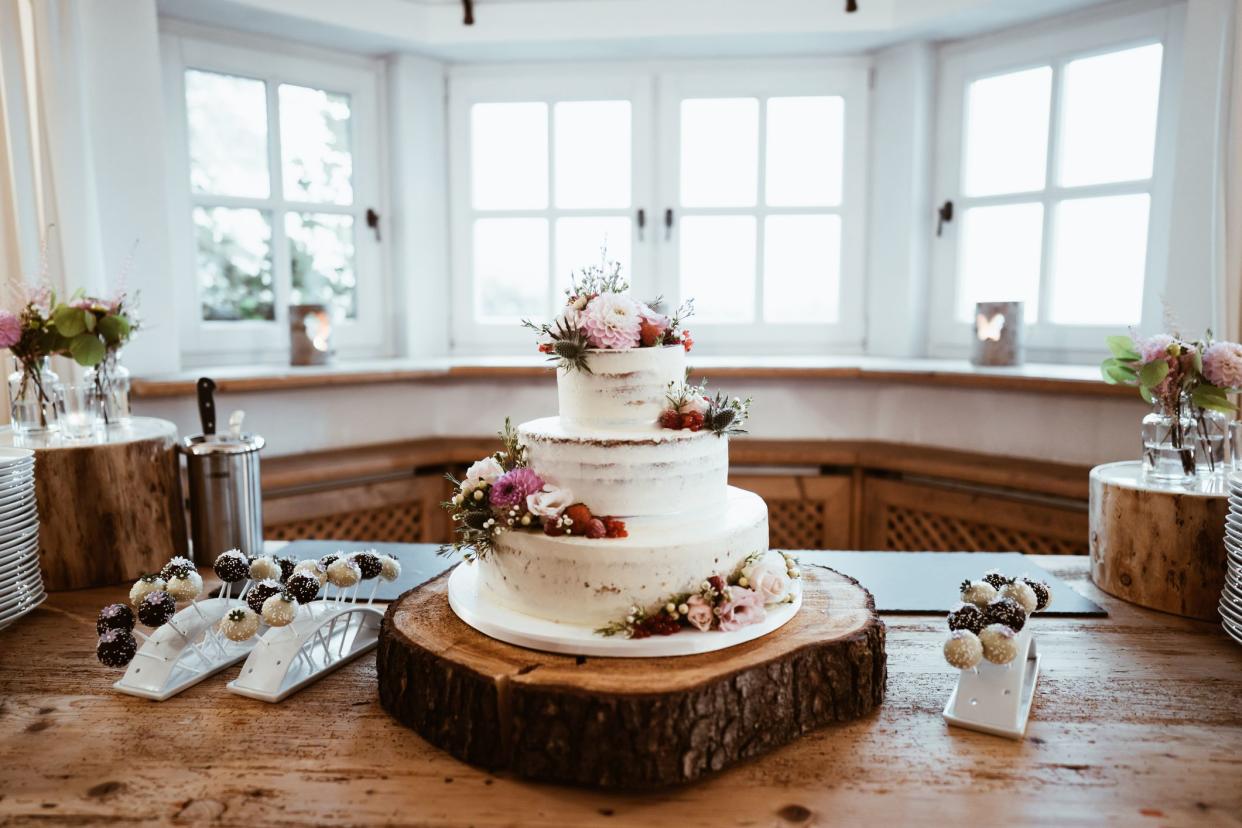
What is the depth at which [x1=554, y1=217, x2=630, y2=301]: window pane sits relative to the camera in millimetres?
3078

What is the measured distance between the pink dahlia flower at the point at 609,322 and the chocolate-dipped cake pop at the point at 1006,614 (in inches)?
25.6

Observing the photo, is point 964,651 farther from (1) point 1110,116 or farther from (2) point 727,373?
(1) point 1110,116

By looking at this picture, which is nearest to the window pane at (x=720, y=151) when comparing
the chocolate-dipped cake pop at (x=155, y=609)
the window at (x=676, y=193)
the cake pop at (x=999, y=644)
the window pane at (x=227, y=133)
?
the window at (x=676, y=193)

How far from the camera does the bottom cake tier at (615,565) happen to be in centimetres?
117

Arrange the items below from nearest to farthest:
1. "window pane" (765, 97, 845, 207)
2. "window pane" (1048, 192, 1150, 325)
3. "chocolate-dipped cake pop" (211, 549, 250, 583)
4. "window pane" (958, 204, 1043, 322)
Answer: "chocolate-dipped cake pop" (211, 549, 250, 583)
"window pane" (1048, 192, 1150, 325)
"window pane" (958, 204, 1043, 322)
"window pane" (765, 97, 845, 207)

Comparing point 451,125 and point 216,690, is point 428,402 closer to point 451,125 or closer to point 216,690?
point 451,125

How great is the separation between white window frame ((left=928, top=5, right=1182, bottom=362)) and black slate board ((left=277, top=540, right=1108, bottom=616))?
954 millimetres

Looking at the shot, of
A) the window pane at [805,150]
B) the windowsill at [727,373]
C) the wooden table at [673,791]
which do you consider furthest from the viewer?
the window pane at [805,150]

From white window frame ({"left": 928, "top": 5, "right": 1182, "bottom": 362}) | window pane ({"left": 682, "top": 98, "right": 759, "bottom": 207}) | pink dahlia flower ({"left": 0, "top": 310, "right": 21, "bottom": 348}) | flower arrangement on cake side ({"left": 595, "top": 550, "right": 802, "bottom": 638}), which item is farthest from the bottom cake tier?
window pane ({"left": 682, "top": 98, "right": 759, "bottom": 207})

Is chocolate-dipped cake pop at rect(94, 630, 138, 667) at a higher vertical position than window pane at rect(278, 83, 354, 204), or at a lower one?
lower

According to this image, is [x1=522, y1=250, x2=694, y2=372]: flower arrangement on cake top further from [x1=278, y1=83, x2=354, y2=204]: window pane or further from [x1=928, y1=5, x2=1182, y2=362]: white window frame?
[x1=278, y1=83, x2=354, y2=204]: window pane

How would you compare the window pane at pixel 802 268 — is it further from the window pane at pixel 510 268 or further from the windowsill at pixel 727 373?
the window pane at pixel 510 268

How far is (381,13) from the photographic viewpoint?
2742 millimetres

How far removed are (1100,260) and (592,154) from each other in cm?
171
